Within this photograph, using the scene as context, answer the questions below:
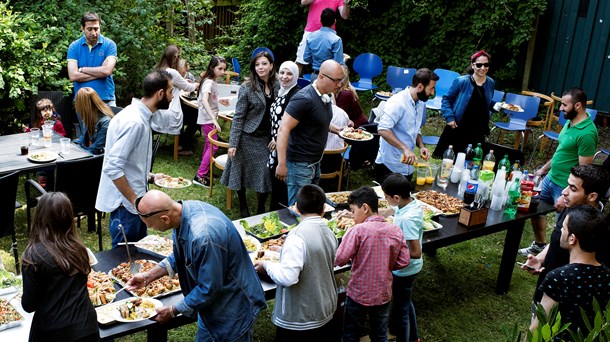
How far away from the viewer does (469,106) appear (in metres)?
7.22

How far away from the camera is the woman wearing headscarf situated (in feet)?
23.6

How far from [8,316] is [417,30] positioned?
10737mm

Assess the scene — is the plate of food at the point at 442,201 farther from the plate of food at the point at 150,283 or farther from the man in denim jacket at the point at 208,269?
the plate of food at the point at 150,283

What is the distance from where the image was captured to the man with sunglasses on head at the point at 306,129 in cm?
531

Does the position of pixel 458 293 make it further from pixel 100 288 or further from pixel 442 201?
pixel 100 288

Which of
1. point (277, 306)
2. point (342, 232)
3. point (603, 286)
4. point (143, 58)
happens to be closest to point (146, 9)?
point (143, 58)

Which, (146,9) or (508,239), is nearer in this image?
(508,239)

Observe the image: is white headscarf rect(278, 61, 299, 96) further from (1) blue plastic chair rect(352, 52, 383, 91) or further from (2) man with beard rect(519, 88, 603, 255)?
(1) blue plastic chair rect(352, 52, 383, 91)

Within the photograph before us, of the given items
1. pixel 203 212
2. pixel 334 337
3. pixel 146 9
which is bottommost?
pixel 334 337

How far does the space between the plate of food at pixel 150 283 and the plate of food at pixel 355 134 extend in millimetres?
3370

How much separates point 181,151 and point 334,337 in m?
5.18

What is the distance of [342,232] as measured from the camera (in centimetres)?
480

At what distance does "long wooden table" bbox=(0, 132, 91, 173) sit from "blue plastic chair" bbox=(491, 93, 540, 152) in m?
6.30

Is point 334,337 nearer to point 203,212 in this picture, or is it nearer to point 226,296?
point 226,296
